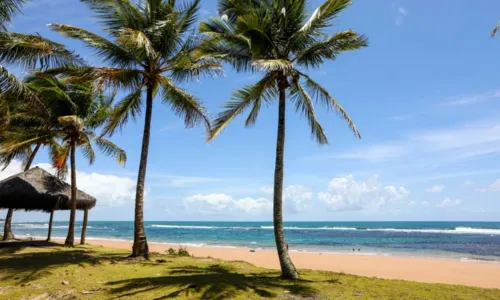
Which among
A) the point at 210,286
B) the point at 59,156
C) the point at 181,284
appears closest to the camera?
the point at 210,286

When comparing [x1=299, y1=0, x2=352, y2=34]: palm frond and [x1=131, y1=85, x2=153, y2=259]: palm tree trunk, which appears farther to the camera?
[x1=131, y1=85, x2=153, y2=259]: palm tree trunk

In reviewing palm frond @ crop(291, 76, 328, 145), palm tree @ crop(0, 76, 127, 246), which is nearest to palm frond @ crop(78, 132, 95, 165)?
palm tree @ crop(0, 76, 127, 246)

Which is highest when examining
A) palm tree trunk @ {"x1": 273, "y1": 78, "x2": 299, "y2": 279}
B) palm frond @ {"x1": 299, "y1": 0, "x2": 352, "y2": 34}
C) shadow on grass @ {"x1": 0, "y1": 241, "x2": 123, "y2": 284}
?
palm frond @ {"x1": 299, "y1": 0, "x2": 352, "y2": 34}

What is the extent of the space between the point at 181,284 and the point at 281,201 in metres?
3.01

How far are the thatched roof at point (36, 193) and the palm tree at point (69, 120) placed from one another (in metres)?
1.09

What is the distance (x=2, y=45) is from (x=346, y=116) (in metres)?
9.04

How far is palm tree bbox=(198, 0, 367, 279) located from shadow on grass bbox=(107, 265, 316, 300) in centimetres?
81

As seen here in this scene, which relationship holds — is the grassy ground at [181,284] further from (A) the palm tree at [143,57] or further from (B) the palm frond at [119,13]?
(B) the palm frond at [119,13]

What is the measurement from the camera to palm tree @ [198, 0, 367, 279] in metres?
8.92

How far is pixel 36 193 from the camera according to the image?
15445 mm

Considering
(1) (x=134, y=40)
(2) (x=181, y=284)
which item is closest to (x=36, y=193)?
(1) (x=134, y=40)

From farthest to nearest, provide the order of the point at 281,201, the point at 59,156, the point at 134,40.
A: the point at 59,156 → the point at 134,40 → the point at 281,201

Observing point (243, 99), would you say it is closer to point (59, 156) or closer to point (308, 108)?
point (308, 108)

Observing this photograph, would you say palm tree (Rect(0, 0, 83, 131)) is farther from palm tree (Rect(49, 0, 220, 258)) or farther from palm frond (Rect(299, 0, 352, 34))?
palm frond (Rect(299, 0, 352, 34))
